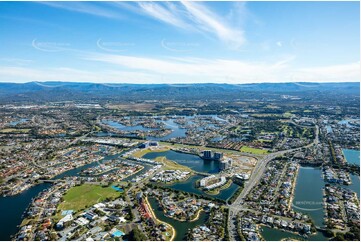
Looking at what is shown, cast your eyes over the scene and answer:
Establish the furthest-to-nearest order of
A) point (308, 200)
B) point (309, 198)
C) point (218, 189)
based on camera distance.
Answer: point (218, 189)
point (309, 198)
point (308, 200)

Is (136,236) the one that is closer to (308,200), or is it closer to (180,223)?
(180,223)

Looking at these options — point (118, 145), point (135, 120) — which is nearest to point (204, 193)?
point (118, 145)

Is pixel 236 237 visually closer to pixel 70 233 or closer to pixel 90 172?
pixel 70 233

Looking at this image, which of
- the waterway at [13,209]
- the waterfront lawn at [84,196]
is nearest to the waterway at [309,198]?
the waterfront lawn at [84,196]

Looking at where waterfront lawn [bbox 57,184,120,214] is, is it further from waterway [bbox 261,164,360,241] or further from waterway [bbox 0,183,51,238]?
waterway [bbox 261,164,360,241]

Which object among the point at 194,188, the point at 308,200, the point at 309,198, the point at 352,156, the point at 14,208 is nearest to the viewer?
the point at 14,208

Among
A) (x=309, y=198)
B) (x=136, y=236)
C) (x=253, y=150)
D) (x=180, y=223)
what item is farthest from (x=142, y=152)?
(x=309, y=198)
